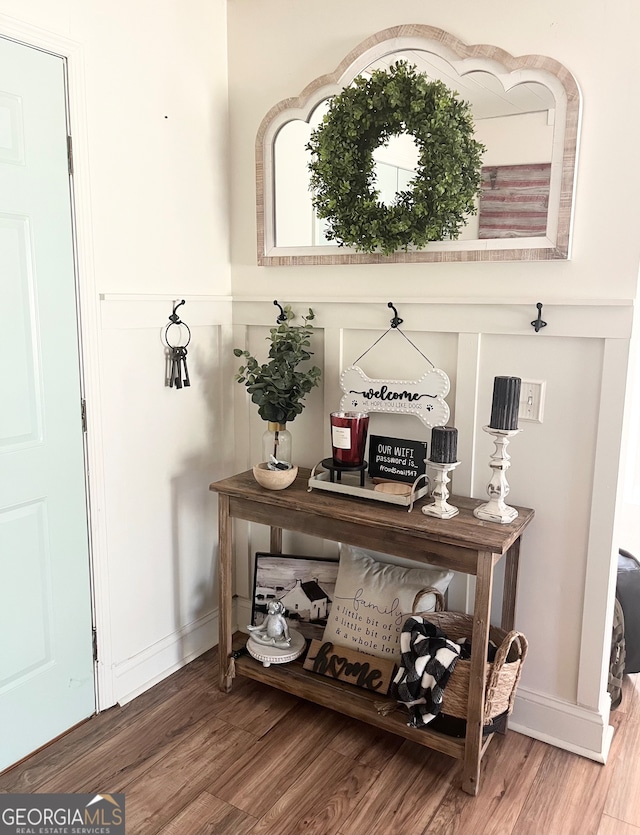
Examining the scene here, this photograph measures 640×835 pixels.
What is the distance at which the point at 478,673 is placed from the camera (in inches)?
73.4

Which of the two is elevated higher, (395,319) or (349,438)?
(395,319)

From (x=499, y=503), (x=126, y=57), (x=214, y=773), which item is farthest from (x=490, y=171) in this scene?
(x=214, y=773)

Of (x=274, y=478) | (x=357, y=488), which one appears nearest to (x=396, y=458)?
(x=357, y=488)

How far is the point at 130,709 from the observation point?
2312 millimetres

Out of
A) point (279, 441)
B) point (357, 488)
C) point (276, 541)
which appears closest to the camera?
point (357, 488)

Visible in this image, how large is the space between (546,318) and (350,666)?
49.7 inches

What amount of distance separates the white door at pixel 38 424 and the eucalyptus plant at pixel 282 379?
58cm

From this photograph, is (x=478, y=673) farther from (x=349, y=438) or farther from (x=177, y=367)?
(x=177, y=367)

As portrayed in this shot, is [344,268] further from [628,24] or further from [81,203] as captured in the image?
[628,24]

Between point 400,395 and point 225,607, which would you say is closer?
point 400,395

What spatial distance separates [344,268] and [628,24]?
105 centimetres
